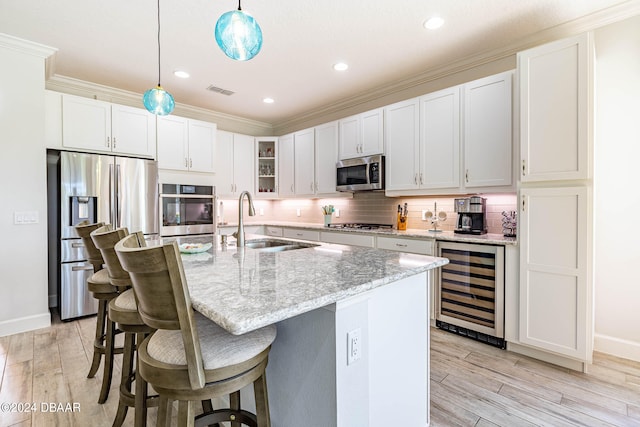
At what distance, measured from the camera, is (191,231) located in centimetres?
428

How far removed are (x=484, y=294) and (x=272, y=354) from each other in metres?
2.10

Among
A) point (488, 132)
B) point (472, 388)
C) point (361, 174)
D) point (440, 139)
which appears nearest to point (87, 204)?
point (361, 174)

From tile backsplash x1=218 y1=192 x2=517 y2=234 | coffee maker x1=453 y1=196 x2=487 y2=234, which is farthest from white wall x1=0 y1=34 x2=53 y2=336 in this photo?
coffee maker x1=453 y1=196 x2=487 y2=234

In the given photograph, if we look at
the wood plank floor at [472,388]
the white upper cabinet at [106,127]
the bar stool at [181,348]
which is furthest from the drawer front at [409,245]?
the white upper cabinet at [106,127]

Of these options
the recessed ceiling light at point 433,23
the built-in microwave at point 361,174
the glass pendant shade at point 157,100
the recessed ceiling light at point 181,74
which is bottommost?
the built-in microwave at point 361,174

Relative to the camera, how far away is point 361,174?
3943 millimetres

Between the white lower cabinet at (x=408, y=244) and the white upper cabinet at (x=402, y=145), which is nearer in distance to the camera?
the white lower cabinet at (x=408, y=244)

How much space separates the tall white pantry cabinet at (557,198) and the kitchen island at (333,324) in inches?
51.8

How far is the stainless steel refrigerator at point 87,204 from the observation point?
322 cm

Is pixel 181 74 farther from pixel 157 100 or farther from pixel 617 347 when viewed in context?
pixel 617 347

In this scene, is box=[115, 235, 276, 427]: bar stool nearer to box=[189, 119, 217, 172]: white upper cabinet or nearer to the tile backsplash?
the tile backsplash

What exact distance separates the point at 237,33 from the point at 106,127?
298cm

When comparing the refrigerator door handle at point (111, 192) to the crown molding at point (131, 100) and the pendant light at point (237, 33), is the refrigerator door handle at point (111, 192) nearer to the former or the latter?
the crown molding at point (131, 100)

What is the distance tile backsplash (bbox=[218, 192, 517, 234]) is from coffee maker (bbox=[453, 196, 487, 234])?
0.47 feet
